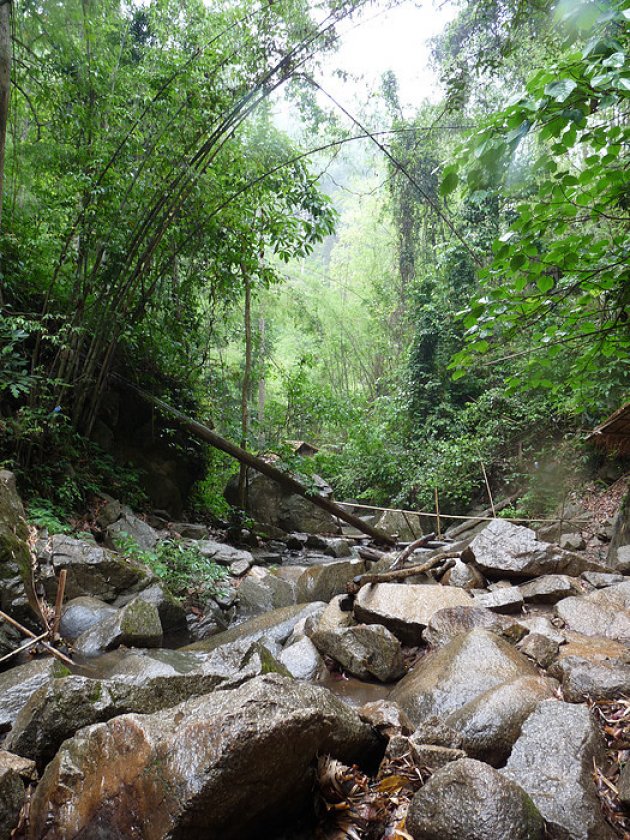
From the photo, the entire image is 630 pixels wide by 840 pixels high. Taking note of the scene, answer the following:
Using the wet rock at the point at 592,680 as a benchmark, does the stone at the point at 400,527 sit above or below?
above

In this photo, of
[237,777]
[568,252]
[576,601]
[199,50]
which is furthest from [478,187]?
[199,50]

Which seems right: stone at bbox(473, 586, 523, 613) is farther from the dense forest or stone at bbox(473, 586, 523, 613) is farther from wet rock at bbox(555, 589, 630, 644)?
the dense forest

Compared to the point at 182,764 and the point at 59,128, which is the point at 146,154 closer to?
the point at 59,128

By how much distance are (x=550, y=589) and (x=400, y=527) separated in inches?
271

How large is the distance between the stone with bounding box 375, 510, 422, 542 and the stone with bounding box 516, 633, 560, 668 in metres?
7.17

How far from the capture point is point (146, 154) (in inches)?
246

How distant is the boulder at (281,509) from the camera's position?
11.4 metres

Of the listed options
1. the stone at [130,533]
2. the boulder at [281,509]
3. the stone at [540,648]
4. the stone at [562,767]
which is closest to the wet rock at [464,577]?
the stone at [540,648]

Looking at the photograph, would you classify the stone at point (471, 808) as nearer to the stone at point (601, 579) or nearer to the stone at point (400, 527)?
the stone at point (601, 579)

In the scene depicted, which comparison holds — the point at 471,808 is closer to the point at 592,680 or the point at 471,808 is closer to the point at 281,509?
the point at 592,680

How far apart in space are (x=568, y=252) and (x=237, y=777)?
2925mm

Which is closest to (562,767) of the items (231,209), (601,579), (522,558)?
(601,579)

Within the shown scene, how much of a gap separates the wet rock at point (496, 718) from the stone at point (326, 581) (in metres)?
3.47

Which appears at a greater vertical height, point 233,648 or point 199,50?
point 199,50
